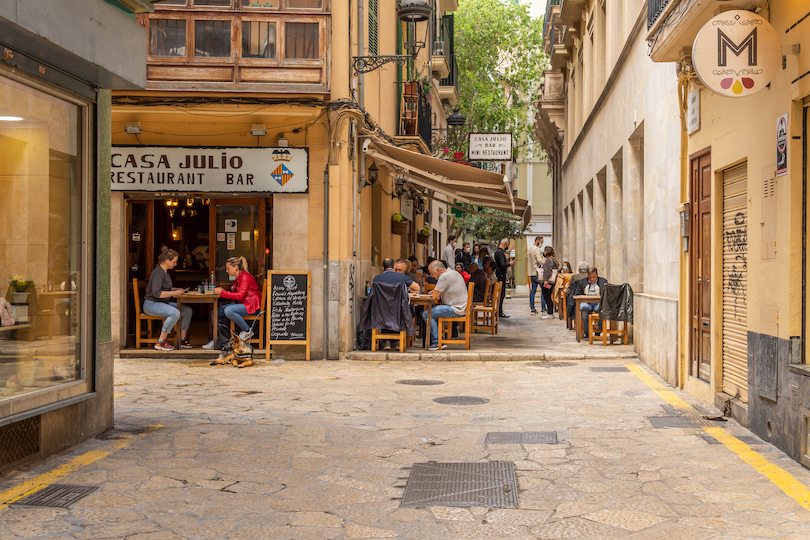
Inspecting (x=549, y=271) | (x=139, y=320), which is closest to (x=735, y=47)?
(x=139, y=320)

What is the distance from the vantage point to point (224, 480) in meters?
5.38

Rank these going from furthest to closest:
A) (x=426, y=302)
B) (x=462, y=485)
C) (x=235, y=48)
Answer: (x=426, y=302) < (x=235, y=48) < (x=462, y=485)

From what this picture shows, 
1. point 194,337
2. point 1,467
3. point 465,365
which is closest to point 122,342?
point 194,337

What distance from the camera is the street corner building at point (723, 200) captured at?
19.6 feet

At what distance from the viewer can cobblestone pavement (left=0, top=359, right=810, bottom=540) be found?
14.5 ft

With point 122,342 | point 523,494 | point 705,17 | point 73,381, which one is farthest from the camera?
point 122,342

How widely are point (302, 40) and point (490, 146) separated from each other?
31.8 feet

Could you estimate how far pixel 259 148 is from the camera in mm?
12641

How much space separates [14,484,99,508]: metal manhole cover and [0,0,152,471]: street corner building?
2.03 feet

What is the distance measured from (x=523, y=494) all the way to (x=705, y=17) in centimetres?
474

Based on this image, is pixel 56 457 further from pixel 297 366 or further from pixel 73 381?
pixel 297 366

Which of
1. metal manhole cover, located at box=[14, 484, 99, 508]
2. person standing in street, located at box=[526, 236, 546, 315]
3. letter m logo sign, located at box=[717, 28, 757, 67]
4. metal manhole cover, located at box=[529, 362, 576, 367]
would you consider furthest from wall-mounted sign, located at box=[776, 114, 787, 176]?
person standing in street, located at box=[526, 236, 546, 315]

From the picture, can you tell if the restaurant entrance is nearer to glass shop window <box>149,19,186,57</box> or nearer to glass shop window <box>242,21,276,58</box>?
glass shop window <box>149,19,186,57</box>

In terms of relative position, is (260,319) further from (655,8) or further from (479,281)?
(655,8)
